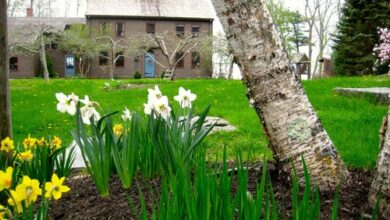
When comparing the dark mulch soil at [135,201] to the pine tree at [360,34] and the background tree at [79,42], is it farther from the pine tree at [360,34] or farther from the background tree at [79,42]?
the background tree at [79,42]

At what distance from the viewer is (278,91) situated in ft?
7.12

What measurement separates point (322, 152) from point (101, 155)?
3.61 ft

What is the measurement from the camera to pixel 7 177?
1.56 meters

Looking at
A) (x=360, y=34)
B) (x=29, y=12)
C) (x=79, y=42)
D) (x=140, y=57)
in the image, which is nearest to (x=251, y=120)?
(x=360, y=34)

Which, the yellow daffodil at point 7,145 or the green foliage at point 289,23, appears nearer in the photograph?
the yellow daffodil at point 7,145

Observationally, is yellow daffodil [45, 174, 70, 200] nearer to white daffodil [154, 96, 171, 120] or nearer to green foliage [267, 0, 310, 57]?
white daffodil [154, 96, 171, 120]

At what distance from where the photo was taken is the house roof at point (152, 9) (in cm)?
3703

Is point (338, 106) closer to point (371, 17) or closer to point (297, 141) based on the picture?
point (297, 141)

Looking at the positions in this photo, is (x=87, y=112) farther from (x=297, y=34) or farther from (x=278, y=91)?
(x=297, y=34)

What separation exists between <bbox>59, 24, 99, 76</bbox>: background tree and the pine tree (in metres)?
18.8

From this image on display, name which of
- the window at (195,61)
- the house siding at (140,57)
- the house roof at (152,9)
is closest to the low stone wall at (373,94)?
the house siding at (140,57)

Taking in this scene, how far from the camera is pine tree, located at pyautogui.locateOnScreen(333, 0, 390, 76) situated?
66.4 ft

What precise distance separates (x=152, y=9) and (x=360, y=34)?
69.9ft

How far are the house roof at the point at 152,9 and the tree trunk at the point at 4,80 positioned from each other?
35.0 meters
